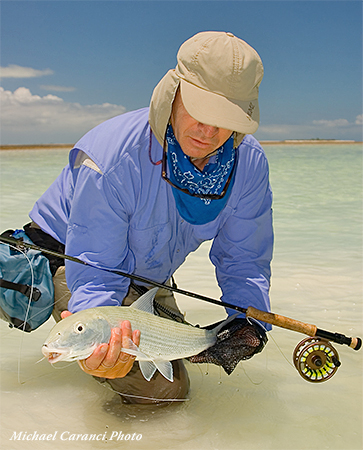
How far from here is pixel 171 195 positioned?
87.5 inches

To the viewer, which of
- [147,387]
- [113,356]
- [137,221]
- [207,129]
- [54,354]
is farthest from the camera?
[147,387]

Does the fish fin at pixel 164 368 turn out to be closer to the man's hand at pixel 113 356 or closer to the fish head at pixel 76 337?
the man's hand at pixel 113 356

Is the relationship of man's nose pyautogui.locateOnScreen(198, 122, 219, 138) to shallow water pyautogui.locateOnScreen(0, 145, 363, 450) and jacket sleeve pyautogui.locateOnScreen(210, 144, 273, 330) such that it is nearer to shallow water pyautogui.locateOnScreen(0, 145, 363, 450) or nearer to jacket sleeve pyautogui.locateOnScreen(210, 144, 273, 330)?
jacket sleeve pyautogui.locateOnScreen(210, 144, 273, 330)

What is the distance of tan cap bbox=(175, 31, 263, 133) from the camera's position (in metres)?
1.82

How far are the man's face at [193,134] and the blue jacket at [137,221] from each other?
0.62 ft

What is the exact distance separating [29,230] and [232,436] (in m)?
1.37

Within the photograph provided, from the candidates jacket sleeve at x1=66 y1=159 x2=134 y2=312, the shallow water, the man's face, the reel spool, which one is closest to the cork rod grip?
the reel spool

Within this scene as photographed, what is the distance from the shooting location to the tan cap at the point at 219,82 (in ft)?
5.98

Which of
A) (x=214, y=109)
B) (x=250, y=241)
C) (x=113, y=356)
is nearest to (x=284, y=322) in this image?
(x=250, y=241)

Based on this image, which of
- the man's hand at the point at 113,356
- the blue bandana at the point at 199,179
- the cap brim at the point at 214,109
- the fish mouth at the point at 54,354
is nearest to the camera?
the fish mouth at the point at 54,354

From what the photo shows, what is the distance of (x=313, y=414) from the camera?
233 cm

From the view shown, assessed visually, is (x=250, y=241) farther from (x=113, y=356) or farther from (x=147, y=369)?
(x=113, y=356)

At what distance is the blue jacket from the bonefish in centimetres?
26

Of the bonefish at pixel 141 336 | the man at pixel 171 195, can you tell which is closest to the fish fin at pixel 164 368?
the bonefish at pixel 141 336
